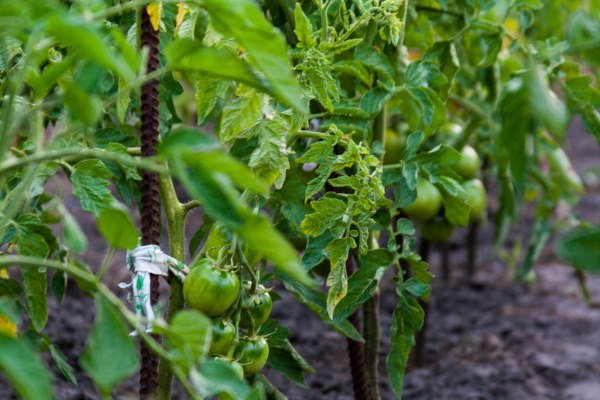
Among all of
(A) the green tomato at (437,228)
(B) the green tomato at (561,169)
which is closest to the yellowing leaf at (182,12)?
(A) the green tomato at (437,228)

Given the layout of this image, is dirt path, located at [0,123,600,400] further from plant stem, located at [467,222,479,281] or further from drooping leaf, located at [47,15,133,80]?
drooping leaf, located at [47,15,133,80]

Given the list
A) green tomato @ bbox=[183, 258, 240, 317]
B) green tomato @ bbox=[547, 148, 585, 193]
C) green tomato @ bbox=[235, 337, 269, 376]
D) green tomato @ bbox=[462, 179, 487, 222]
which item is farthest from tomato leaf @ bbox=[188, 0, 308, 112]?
green tomato @ bbox=[547, 148, 585, 193]

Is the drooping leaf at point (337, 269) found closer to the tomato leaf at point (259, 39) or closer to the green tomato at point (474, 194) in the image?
the tomato leaf at point (259, 39)

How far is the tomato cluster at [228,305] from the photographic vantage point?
1047 millimetres

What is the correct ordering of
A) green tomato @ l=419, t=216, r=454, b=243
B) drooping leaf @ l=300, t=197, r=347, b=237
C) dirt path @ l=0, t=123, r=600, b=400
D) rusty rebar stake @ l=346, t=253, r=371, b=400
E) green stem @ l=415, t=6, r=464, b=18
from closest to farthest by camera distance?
1. drooping leaf @ l=300, t=197, r=347, b=237
2. rusty rebar stake @ l=346, t=253, r=371, b=400
3. green stem @ l=415, t=6, r=464, b=18
4. green tomato @ l=419, t=216, r=454, b=243
5. dirt path @ l=0, t=123, r=600, b=400

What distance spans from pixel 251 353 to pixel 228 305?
0.09 meters

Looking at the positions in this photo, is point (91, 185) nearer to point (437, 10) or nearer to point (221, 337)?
point (221, 337)

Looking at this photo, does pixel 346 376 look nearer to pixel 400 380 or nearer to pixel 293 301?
pixel 293 301

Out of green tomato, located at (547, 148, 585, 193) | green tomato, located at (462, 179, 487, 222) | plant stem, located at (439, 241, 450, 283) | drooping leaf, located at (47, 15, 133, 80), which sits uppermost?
drooping leaf, located at (47, 15, 133, 80)

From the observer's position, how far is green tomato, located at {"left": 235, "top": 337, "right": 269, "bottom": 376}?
1.12 m

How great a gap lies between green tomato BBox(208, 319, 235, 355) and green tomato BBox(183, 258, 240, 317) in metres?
0.02

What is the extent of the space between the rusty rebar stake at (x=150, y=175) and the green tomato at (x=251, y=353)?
0.12m

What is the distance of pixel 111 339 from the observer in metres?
0.72

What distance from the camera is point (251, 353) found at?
1124 millimetres
